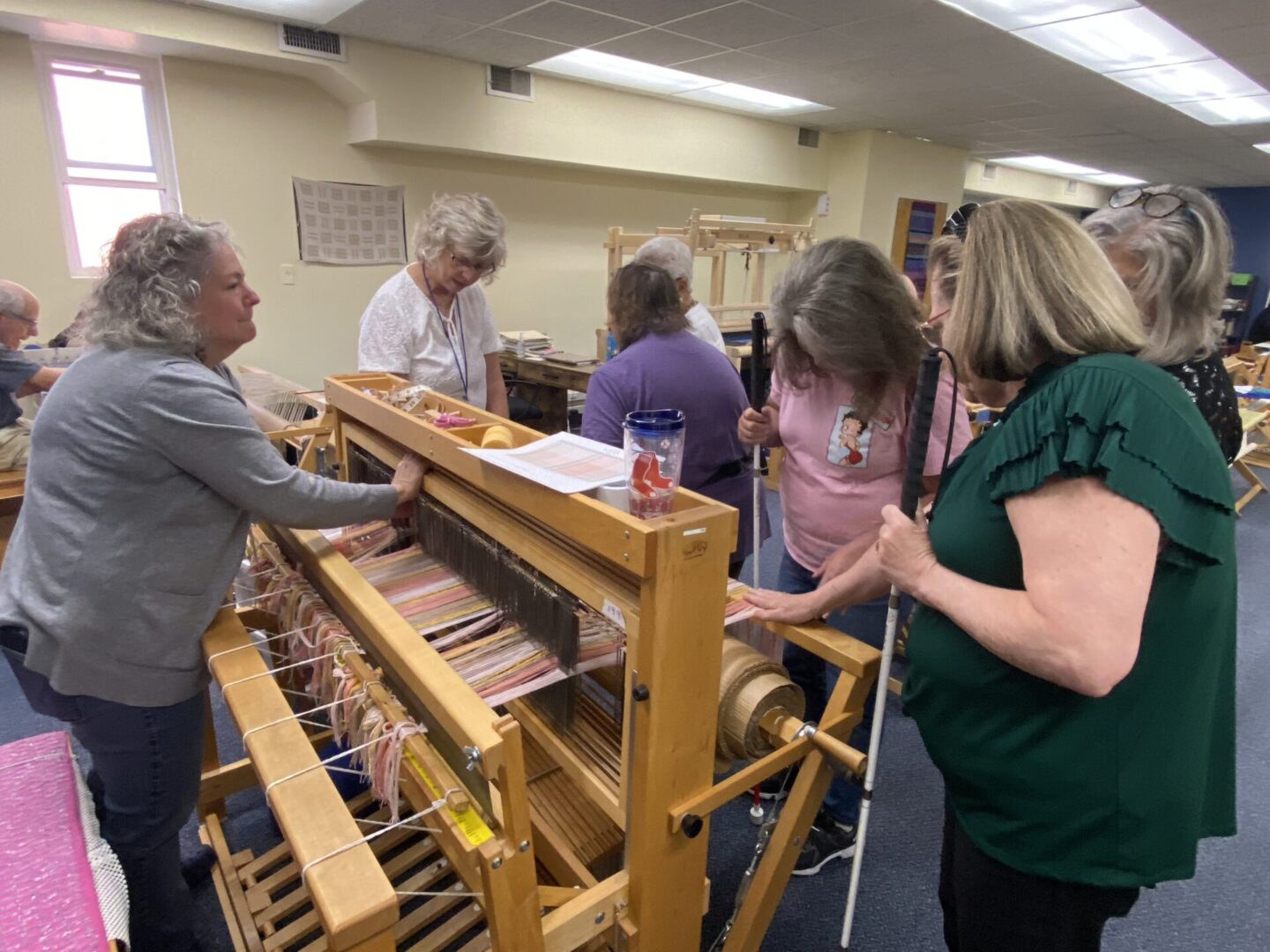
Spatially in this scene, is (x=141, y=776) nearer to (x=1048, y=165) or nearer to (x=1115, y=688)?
(x=1115, y=688)

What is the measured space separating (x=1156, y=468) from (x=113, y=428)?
53.7 inches

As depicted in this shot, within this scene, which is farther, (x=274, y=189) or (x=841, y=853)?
(x=274, y=189)

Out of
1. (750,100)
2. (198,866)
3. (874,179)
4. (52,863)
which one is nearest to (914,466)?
(52,863)

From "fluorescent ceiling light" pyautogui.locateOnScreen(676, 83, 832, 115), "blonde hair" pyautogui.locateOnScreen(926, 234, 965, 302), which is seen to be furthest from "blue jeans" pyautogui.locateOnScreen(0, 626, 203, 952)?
"fluorescent ceiling light" pyautogui.locateOnScreen(676, 83, 832, 115)

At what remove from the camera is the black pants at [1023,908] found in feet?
3.04

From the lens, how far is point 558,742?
3.80 feet

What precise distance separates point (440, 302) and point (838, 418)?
4.32 feet

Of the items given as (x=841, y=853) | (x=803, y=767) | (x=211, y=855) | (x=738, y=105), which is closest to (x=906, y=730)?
(x=841, y=853)

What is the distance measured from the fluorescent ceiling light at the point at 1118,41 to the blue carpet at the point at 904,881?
3529 millimetres

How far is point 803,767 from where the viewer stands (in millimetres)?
1147

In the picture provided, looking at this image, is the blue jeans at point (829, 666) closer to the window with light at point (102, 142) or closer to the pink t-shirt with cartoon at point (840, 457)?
the pink t-shirt with cartoon at point (840, 457)

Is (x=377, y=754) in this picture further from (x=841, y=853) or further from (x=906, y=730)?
(x=906, y=730)

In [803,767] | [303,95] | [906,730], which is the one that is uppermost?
[303,95]

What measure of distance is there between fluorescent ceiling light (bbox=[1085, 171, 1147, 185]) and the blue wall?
5.51 feet
